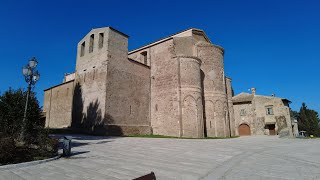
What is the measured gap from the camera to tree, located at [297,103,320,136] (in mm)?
45994

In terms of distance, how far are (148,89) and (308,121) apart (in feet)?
127

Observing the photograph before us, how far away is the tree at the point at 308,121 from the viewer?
151 feet

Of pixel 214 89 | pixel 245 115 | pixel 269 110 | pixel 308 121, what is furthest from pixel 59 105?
pixel 308 121

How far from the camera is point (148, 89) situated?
28094mm

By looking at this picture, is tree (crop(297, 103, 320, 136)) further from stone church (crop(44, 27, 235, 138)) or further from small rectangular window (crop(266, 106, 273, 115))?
stone church (crop(44, 27, 235, 138))

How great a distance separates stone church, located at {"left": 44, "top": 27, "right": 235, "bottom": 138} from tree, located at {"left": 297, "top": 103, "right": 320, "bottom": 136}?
85.7 feet

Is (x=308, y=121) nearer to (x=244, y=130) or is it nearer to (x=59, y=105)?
(x=244, y=130)

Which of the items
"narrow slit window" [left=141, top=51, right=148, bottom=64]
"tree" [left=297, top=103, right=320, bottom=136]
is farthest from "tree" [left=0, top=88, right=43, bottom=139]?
"tree" [left=297, top=103, right=320, bottom=136]

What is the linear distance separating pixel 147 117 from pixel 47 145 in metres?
17.9

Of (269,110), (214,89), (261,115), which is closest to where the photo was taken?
(214,89)

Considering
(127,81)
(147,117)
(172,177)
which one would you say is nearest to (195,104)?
(147,117)

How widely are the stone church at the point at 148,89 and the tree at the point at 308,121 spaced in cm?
2612

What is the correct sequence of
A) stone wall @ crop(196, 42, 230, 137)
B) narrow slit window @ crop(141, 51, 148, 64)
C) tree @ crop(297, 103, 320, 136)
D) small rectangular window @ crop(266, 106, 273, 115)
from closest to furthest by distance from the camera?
stone wall @ crop(196, 42, 230, 137), narrow slit window @ crop(141, 51, 148, 64), small rectangular window @ crop(266, 106, 273, 115), tree @ crop(297, 103, 320, 136)

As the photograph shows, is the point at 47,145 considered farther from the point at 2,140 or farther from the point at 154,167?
the point at 154,167
